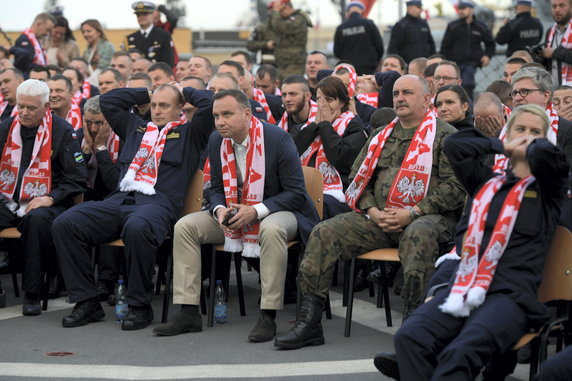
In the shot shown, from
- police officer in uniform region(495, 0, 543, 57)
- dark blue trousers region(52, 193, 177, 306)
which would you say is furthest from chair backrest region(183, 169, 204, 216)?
police officer in uniform region(495, 0, 543, 57)

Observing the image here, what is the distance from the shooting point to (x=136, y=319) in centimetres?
→ 698

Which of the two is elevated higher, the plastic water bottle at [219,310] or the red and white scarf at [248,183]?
the red and white scarf at [248,183]

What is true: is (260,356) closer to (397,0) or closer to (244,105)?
(244,105)

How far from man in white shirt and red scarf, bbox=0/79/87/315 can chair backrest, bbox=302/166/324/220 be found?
1848 millimetres

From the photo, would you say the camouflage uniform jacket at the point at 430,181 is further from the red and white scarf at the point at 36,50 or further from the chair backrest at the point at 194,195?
the red and white scarf at the point at 36,50

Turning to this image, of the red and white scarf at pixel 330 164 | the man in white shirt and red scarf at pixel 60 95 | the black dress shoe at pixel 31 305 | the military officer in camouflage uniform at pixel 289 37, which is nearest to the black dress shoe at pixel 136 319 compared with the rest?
the black dress shoe at pixel 31 305

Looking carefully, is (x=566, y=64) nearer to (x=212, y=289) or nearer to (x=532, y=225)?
(x=212, y=289)

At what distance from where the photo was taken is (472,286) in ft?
16.1

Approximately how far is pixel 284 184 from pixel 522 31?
7089mm

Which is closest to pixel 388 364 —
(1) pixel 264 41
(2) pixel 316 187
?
(2) pixel 316 187

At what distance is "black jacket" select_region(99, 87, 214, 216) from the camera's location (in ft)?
24.6

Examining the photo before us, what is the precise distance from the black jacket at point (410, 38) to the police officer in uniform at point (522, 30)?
1.04 m

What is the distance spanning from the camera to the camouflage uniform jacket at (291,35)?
13.6 metres

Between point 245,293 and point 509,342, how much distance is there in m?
3.70
